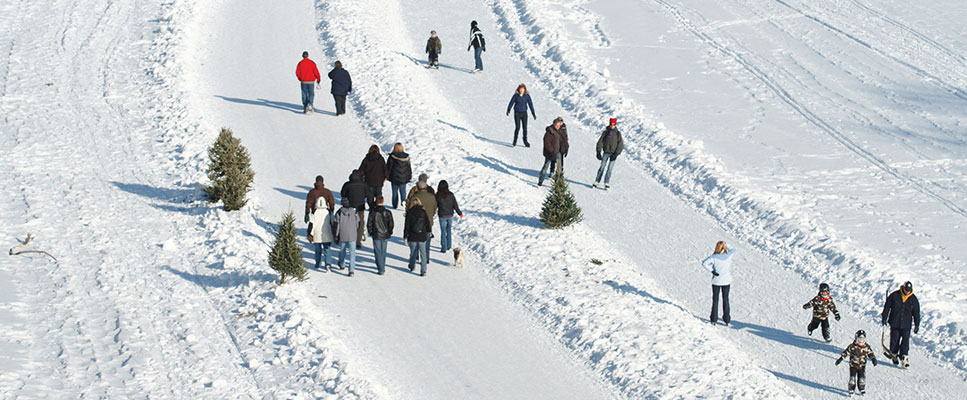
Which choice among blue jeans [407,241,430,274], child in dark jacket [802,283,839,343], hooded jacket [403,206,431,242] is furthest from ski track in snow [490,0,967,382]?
hooded jacket [403,206,431,242]

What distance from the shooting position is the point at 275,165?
19.9 meters

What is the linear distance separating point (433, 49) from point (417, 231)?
40.5 feet

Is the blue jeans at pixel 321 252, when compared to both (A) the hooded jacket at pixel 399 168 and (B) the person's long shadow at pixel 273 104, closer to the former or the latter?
(A) the hooded jacket at pixel 399 168

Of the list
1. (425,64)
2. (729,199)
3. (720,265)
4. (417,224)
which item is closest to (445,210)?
(417,224)

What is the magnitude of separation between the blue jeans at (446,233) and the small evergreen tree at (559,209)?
1957 mm

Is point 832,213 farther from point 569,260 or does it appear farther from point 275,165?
point 275,165

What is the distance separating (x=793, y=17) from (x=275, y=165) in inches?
825

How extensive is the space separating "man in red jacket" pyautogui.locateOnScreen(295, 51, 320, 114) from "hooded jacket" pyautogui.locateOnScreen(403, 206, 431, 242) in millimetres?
8113

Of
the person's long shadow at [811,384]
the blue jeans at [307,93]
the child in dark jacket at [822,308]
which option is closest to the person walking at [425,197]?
the person's long shadow at [811,384]

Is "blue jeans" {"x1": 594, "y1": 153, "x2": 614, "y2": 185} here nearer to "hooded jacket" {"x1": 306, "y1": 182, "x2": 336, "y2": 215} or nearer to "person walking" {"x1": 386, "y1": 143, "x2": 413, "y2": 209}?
"person walking" {"x1": 386, "y1": 143, "x2": 413, "y2": 209}

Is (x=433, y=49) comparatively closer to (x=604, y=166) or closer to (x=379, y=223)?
(x=604, y=166)

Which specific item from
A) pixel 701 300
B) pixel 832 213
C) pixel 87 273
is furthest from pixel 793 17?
pixel 87 273

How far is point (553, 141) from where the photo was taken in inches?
758

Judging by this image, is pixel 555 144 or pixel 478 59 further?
pixel 478 59
